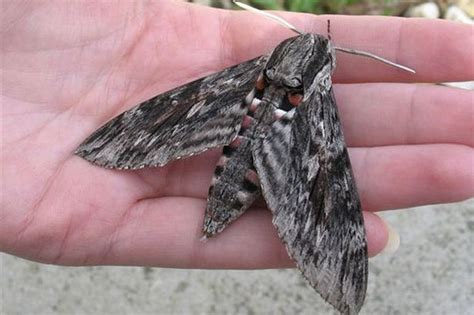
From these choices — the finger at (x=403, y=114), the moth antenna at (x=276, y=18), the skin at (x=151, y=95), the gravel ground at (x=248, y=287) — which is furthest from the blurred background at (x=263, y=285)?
the moth antenna at (x=276, y=18)

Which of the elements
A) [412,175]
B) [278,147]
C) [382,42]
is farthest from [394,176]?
[382,42]

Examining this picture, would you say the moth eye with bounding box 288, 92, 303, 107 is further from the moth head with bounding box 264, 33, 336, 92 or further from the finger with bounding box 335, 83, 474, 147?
the finger with bounding box 335, 83, 474, 147

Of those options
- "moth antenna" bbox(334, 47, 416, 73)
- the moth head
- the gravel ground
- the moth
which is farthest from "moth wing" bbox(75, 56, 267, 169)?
the gravel ground

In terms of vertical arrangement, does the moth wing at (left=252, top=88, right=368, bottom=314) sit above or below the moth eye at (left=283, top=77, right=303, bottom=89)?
below

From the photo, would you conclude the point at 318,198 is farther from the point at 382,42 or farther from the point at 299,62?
the point at 382,42

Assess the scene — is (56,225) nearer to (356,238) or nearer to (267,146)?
(267,146)

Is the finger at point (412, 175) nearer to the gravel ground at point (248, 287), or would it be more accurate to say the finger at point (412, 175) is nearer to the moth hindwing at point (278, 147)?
the moth hindwing at point (278, 147)
